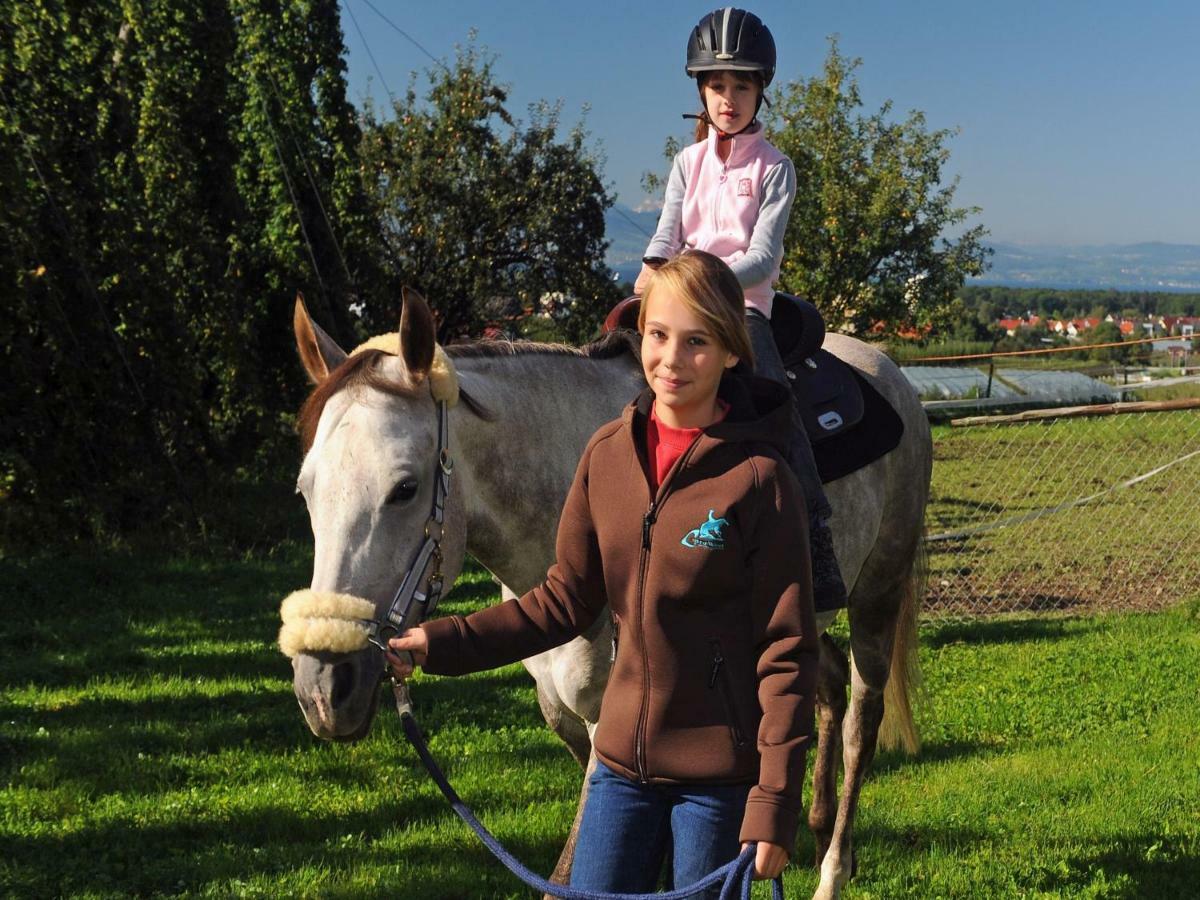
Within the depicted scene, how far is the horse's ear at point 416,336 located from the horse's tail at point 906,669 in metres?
2.89

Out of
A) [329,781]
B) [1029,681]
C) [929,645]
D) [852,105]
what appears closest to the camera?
[329,781]

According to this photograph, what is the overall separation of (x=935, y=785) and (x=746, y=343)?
12.3 ft

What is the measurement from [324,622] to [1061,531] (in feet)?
36.7

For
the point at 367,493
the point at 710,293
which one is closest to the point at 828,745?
the point at 367,493

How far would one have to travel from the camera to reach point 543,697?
10.9 feet

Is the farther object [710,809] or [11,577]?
[11,577]

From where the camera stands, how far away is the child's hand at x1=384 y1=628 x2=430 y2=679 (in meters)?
2.23

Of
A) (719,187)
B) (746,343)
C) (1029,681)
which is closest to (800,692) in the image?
(746,343)

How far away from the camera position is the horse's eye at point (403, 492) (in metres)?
2.40

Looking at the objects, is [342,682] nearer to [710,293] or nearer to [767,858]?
[767,858]

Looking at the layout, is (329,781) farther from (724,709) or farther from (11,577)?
(11,577)

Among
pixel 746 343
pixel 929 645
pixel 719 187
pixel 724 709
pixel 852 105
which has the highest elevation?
pixel 852 105

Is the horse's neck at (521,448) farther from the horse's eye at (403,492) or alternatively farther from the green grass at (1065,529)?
the green grass at (1065,529)

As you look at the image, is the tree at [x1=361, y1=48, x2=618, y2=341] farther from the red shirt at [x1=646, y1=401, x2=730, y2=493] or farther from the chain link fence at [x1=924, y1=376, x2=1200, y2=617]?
the red shirt at [x1=646, y1=401, x2=730, y2=493]
